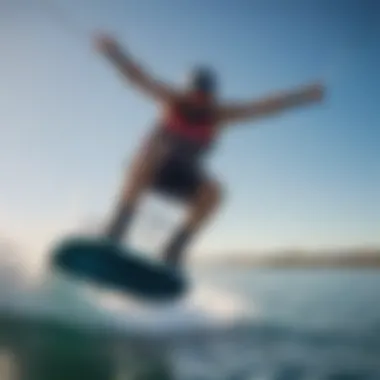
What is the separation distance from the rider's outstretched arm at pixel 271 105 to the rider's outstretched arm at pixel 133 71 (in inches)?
3.6

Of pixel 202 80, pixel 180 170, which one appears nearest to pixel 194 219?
pixel 180 170

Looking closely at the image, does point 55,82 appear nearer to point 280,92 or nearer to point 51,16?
point 51,16

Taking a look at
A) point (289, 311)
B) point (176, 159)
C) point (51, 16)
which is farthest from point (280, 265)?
point (51, 16)

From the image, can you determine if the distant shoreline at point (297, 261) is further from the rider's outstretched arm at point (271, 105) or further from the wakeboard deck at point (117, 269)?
the rider's outstretched arm at point (271, 105)

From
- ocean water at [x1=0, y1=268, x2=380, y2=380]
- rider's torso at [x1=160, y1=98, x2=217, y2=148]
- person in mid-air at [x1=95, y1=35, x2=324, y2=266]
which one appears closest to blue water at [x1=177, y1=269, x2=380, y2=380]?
ocean water at [x1=0, y1=268, x2=380, y2=380]

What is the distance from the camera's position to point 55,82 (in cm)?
133

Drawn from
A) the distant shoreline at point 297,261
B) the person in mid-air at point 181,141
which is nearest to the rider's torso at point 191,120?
the person in mid-air at point 181,141

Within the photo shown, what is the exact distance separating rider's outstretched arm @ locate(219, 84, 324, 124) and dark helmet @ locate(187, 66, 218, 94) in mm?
38

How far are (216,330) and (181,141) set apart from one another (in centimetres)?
30

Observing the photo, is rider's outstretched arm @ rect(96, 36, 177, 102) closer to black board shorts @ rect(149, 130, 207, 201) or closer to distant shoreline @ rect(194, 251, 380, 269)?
black board shorts @ rect(149, 130, 207, 201)

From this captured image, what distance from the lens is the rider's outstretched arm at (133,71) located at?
1.30 metres

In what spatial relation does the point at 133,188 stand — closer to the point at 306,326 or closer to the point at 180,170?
the point at 180,170

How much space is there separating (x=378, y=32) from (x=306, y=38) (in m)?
0.12

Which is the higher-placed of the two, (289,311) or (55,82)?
(55,82)
